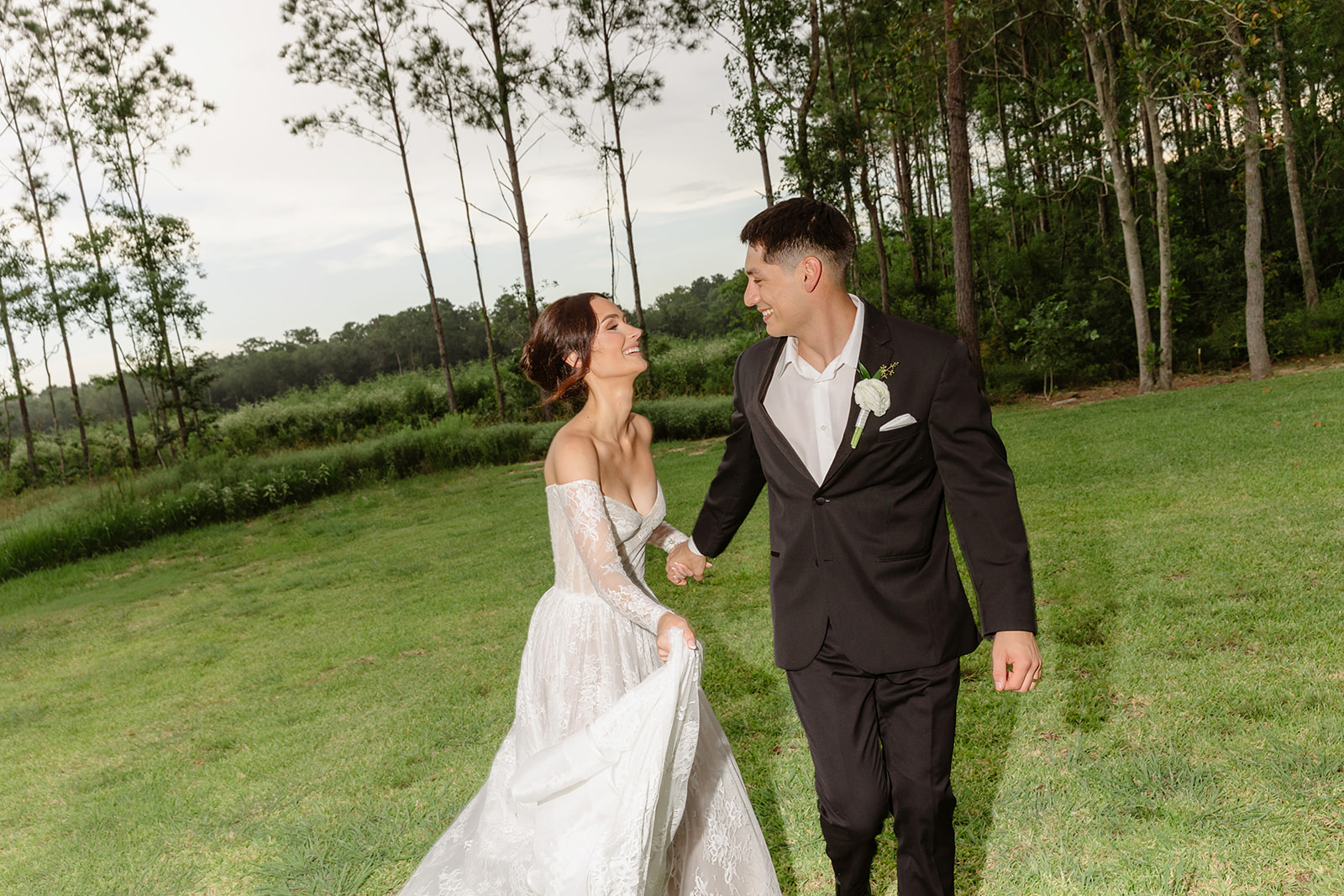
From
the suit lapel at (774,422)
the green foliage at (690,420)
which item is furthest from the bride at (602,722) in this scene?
the green foliage at (690,420)

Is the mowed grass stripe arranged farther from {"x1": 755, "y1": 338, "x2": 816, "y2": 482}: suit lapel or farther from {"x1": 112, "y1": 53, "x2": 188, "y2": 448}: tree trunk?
{"x1": 112, "y1": 53, "x2": 188, "y2": 448}: tree trunk

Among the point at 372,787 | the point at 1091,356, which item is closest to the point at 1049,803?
the point at 372,787

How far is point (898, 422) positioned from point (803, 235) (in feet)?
1.98

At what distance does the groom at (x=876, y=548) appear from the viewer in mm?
2227

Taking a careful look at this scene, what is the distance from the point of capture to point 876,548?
2.32 m

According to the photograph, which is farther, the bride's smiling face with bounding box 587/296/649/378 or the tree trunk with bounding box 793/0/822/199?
the tree trunk with bounding box 793/0/822/199

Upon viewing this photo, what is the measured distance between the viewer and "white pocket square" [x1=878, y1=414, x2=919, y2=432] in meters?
2.25

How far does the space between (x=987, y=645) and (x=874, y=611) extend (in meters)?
3.54

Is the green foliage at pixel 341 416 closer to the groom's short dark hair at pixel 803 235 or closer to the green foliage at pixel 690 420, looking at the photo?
the green foliage at pixel 690 420

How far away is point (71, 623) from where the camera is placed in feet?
32.3

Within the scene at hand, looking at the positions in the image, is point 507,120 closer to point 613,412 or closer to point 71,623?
point 71,623

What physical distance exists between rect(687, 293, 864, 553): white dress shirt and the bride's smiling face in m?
0.45

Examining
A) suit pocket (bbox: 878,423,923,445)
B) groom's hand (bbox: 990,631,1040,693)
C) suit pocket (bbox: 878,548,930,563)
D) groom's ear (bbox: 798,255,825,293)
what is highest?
groom's ear (bbox: 798,255,825,293)

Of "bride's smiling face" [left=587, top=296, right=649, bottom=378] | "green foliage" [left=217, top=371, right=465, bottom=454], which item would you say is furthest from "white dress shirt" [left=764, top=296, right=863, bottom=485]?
"green foliage" [left=217, top=371, right=465, bottom=454]
